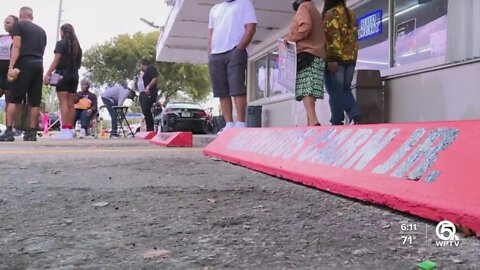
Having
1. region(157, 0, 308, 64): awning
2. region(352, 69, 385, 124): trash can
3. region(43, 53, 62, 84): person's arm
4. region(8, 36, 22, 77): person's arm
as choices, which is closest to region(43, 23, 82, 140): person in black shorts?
region(43, 53, 62, 84): person's arm

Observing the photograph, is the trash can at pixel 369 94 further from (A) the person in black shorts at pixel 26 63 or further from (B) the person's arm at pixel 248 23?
(A) the person in black shorts at pixel 26 63

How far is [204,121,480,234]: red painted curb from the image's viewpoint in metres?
1.76

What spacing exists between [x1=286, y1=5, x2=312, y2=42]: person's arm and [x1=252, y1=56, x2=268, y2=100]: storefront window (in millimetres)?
7864

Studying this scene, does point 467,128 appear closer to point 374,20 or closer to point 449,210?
point 449,210

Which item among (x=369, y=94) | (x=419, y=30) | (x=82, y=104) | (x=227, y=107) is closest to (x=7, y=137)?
(x=227, y=107)

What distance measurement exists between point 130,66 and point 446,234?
38.8 metres

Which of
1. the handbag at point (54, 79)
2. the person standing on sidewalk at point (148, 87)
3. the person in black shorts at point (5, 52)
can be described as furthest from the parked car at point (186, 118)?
the person in black shorts at point (5, 52)

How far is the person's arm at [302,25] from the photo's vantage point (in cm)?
468

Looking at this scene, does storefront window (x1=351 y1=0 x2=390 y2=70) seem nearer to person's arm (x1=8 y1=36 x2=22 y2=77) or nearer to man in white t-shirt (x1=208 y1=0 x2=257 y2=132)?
man in white t-shirt (x1=208 y1=0 x2=257 y2=132)

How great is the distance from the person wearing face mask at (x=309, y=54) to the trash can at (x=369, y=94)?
1.60 metres

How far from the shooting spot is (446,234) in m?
1.63

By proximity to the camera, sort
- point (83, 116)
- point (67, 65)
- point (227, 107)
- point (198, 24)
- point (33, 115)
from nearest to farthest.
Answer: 1. point (227, 107)
2. point (33, 115)
3. point (67, 65)
4. point (198, 24)
5. point (83, 116)

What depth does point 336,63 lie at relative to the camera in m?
5.29

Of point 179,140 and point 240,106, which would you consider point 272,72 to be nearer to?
point 179,140
